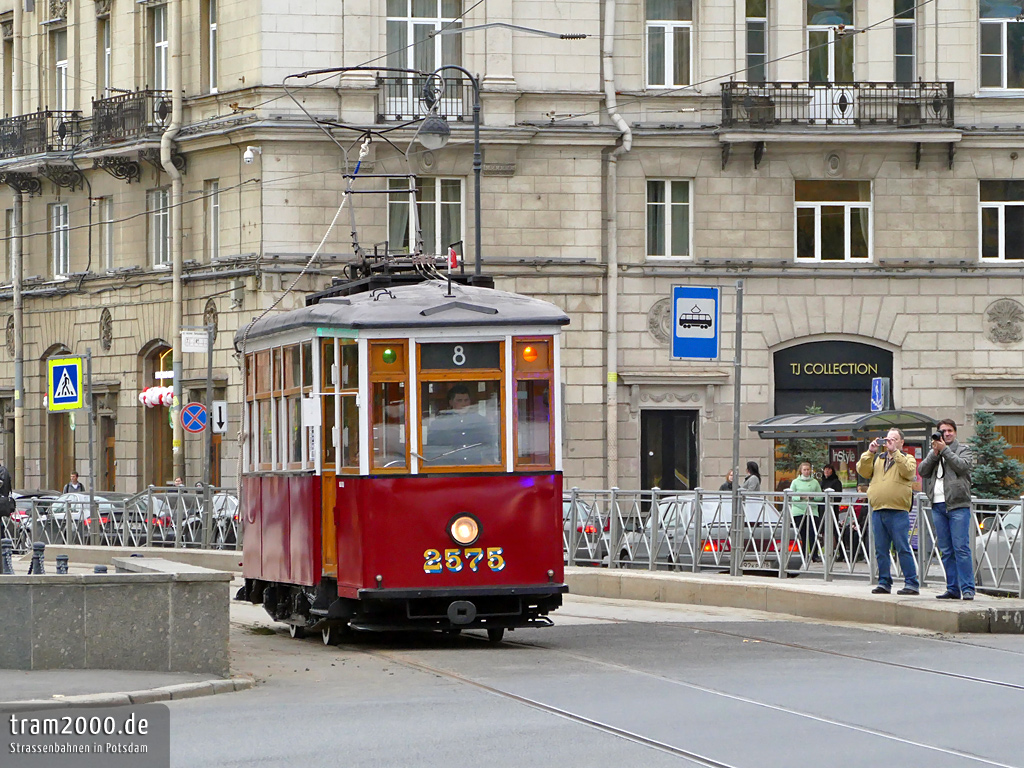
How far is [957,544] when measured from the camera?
17.1 meters

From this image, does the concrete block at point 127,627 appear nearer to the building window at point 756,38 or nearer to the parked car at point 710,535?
the parked car at point 710,535

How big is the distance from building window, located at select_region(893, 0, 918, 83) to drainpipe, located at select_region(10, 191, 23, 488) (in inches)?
764

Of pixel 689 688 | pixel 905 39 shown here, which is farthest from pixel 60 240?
pixel 689 688

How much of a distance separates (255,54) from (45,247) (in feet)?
31.1

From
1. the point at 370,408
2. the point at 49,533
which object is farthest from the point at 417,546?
the point at 49,533

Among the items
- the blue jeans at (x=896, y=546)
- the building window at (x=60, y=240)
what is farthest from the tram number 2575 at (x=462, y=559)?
the building window at (x=60, y=240)

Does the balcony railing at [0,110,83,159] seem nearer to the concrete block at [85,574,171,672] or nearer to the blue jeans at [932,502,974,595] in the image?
the blue jeans at [932,502,974,595]

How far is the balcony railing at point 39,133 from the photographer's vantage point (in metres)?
40.7

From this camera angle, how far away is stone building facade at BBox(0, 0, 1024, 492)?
35531 millimetres

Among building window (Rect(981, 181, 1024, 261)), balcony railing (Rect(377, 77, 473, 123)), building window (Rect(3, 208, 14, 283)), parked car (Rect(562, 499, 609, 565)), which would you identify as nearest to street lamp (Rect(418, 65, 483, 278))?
balcony railing (Rect(377, 77, 473, 123))

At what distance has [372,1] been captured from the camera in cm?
3553

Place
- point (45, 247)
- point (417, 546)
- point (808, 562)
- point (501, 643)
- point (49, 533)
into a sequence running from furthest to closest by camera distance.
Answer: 1. point (45, 247)
2. point (49, 533)
3. point (808, 562)
4. point (501, 643)
5. point (417, 546)

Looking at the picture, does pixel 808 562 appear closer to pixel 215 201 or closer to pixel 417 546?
pixel 417 546

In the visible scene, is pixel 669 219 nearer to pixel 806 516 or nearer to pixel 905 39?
pixel 905 39
